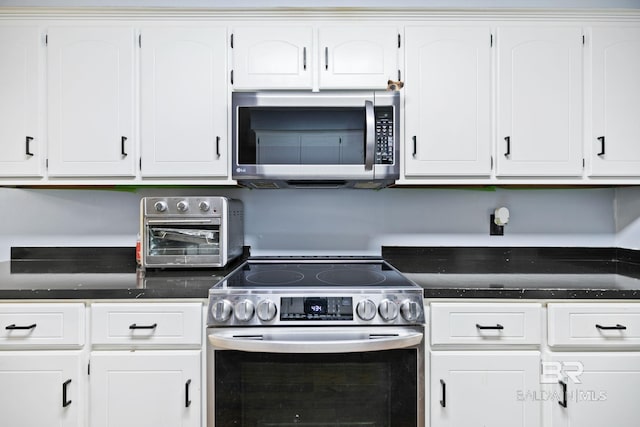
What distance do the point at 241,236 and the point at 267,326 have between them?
759 mm

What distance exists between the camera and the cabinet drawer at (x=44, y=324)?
49.8 inches

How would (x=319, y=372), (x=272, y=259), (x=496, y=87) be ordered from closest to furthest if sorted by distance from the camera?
(x=319, y=372), (x=496, y=87), (x=272, y=259)

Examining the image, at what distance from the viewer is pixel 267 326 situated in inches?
49.5

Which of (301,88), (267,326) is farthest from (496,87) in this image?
(267,326)

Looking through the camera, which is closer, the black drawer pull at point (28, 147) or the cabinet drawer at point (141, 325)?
the cabinet drawer at point (141, 325)

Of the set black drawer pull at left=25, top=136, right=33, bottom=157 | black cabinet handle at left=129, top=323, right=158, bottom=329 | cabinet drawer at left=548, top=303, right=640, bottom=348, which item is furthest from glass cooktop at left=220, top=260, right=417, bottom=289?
black drawer pull at left=25, top=136, right=33, bottom=157

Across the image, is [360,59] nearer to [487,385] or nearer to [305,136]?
[305,136]

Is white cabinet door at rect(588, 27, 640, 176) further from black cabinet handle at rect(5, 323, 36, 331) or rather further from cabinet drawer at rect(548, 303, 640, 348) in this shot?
black cabinet handle at rect(5, 323, 36, 331)

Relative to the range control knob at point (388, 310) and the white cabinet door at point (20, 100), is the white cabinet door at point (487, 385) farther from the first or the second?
the white cabinet door at point (20, 100)

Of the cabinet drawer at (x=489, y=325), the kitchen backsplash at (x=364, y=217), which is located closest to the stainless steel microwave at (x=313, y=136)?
the kitchen backsplash at (x=364, y=217)

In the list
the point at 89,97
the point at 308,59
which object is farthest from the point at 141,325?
the point at 308,59

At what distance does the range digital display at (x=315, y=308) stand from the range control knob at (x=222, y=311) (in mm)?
192

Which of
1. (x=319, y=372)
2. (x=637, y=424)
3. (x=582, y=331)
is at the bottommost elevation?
(x=637, y=424)

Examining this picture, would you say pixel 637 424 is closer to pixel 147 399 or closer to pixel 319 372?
pixel 319 372
